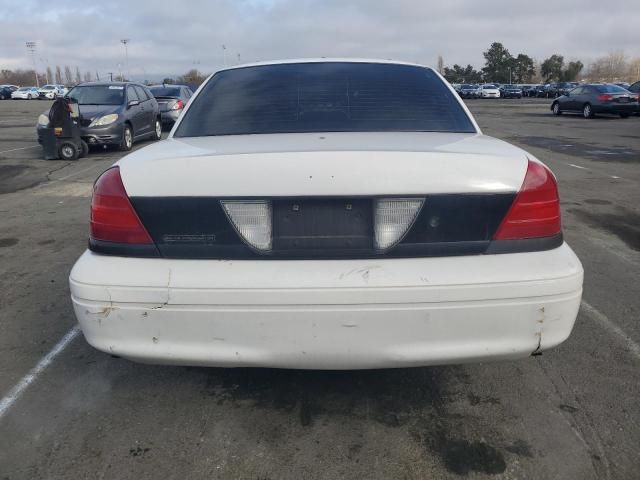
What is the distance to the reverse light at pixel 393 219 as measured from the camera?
218 cm

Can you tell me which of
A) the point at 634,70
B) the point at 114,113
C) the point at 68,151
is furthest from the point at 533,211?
the point at 634,70

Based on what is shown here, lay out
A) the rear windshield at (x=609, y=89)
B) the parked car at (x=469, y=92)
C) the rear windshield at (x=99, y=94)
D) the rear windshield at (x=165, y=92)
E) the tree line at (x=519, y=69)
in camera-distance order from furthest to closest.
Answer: the tree line at (x=519, y=69) < the parked car at (x=469, y=92) < the rear windshield at (x=609, y=89) < the rear windshield at (x=165, y=92) < the rear windshield at (x=99, y=94)

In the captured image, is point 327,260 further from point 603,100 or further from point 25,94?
point 25,94

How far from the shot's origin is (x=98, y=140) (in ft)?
40.3

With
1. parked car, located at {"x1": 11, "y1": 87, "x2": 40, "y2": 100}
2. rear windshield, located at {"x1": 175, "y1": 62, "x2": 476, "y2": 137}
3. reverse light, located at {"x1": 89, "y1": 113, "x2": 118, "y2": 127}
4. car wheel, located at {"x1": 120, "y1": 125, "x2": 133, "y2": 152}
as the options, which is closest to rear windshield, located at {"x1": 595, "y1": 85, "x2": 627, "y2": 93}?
car wheel, located at {"x1": 120, "y1": 125, "x2": 133, "y2": 152}

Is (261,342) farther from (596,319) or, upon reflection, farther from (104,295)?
(596,319)

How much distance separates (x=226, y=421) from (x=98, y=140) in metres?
11.1

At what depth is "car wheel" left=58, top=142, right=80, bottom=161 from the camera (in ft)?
38.5

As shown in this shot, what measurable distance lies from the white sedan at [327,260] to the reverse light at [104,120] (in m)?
10.9

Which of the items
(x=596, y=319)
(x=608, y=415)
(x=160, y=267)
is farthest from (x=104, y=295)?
(x=596, y=319)

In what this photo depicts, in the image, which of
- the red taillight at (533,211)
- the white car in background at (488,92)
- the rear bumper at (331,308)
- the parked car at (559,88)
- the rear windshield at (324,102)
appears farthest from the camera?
the white car in background at (488,92)

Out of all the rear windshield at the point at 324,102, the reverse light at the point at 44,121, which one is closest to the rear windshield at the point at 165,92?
the reverse light at the point at 44,121

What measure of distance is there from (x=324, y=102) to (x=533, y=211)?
4.56 ft

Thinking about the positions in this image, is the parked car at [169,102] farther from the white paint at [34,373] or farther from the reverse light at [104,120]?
the white paint at [34,373]
